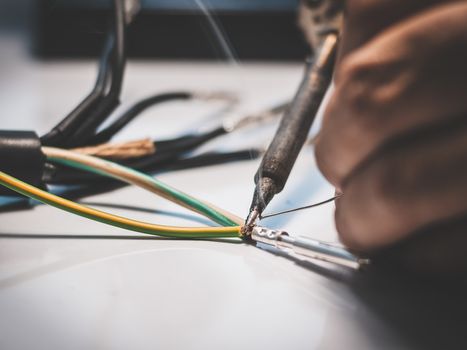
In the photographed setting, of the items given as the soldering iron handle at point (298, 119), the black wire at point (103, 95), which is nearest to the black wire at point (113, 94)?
the black wire at point (103, 95)

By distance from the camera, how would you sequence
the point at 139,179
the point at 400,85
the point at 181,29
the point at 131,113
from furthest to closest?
the point at 181,29
the point at 131,113
the point at 139,179
the point at 400,85

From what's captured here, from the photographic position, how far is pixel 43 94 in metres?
0.60

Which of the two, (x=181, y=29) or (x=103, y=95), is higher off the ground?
(x=181, y=29)

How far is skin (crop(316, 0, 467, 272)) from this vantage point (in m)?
0.23

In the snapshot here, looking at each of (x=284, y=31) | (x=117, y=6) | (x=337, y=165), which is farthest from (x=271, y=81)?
(x=337, y=165)

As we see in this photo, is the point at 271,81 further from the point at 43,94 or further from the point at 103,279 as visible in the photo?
the point at 103,279

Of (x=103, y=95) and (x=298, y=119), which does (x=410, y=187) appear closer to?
(x=298, y=119)

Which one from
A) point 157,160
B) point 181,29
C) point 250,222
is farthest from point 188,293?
point 181,29

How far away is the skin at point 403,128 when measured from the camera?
0.23m

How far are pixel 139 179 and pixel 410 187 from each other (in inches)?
7.2

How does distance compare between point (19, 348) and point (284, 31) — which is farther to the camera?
point (284, 31)

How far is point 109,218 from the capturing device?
12.6 inches

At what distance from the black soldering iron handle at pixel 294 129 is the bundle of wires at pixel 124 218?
3 cm

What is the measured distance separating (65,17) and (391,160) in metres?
0.58
